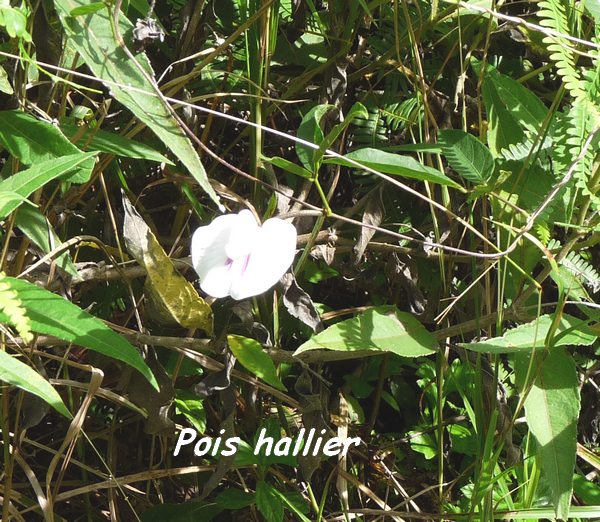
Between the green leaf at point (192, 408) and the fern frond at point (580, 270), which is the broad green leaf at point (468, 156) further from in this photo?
the green leaf at point (192, 408)

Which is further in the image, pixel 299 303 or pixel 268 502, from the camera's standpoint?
pixel 268 502

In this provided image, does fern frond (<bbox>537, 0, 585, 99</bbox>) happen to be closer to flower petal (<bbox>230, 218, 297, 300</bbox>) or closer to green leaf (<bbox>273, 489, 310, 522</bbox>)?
flower petal (<bbox>230, 218, 297, 300</bbox>)

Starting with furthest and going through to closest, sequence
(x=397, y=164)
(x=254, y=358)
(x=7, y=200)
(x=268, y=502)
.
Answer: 1. (x=268, y=502)
2. (x=254, y=358)
3. (x=397, y=164)
4. (x=7, y=200)

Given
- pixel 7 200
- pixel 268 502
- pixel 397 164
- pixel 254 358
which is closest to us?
pixel 7 200

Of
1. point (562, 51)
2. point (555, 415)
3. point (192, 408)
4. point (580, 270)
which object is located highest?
point (562, 51)

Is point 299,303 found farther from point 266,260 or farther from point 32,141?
point 32,141

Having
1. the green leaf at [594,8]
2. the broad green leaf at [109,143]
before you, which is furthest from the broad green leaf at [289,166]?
the green leaf at [594,8]

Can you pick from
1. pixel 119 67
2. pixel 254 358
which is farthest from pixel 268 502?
pixel 119 67
